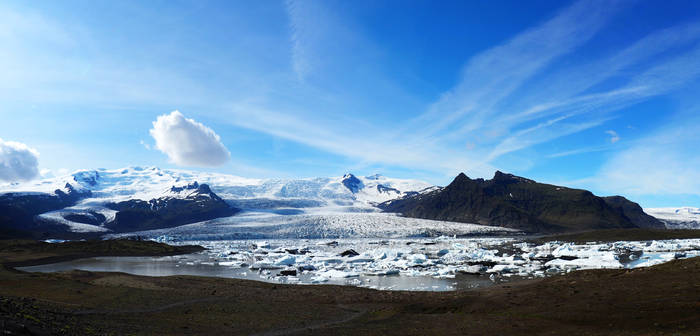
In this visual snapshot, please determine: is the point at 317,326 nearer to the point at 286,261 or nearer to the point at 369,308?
the point at 369,308

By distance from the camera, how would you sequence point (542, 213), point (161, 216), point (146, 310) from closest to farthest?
point (146, 310) → point (161, 216) → point (542, 213)

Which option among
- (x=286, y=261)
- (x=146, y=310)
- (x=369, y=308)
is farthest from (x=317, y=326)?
(x=286, y=261)

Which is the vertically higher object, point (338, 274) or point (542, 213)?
point (542, 213)

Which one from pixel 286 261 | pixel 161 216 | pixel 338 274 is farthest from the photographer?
pixel 161 216

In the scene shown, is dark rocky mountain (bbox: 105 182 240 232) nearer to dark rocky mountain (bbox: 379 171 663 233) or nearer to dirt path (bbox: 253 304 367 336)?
dark rocky mountain (bbox: 379 171 663 233)

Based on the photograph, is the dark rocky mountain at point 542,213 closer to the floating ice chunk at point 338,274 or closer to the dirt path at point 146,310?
the floating ice chunk at point 338,274

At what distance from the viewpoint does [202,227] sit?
13162 cm

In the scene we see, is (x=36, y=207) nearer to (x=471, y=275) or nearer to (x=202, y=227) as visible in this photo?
(x=202, y=227)

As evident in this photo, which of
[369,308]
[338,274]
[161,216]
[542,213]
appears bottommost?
[338,274]

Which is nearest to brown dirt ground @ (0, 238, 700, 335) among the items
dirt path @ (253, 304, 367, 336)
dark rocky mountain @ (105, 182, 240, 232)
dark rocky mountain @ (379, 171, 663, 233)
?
dirt path @ (253, 304, 367, 336)

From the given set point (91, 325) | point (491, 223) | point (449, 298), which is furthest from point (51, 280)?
point (491, 223)

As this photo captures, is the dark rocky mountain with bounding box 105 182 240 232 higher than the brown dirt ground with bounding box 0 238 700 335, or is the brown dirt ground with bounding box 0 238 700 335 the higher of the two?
the dark rocky mountain with bounding box 105 182 240 232

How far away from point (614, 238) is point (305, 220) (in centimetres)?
8995

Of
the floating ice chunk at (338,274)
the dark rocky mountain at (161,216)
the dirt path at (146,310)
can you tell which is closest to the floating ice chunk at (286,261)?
the floating ice chunk at (338,274)
